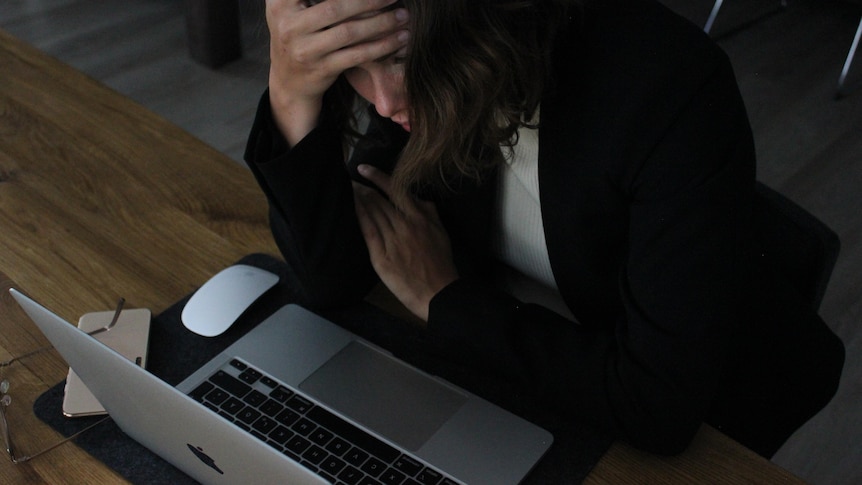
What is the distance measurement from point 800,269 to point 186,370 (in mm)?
714

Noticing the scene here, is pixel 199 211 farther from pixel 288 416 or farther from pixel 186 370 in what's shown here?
pixel 288 416

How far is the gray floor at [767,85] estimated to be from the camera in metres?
2.20

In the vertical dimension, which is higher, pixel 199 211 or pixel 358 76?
pixel 358 76

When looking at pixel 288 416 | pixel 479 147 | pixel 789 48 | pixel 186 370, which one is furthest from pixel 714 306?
pixel 789 48

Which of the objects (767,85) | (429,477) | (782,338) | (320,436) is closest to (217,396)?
(320,436)

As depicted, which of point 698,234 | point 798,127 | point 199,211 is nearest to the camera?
point 698,234

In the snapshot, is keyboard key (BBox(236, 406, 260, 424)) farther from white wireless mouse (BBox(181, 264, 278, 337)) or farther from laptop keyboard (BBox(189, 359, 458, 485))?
white wireless mouse (BBox(181, 264, 278, 337))

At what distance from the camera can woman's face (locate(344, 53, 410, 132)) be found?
0.87 metres

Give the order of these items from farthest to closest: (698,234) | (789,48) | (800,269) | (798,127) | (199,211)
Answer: (789,48), (798,127), (199,211), (800,269), (698,234)

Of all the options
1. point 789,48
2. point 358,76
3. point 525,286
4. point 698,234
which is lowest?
point 789,48

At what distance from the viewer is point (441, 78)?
2.78ft

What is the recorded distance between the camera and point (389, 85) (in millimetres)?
880

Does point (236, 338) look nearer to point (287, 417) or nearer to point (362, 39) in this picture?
point (287, 417)

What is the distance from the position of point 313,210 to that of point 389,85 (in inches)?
9.0
